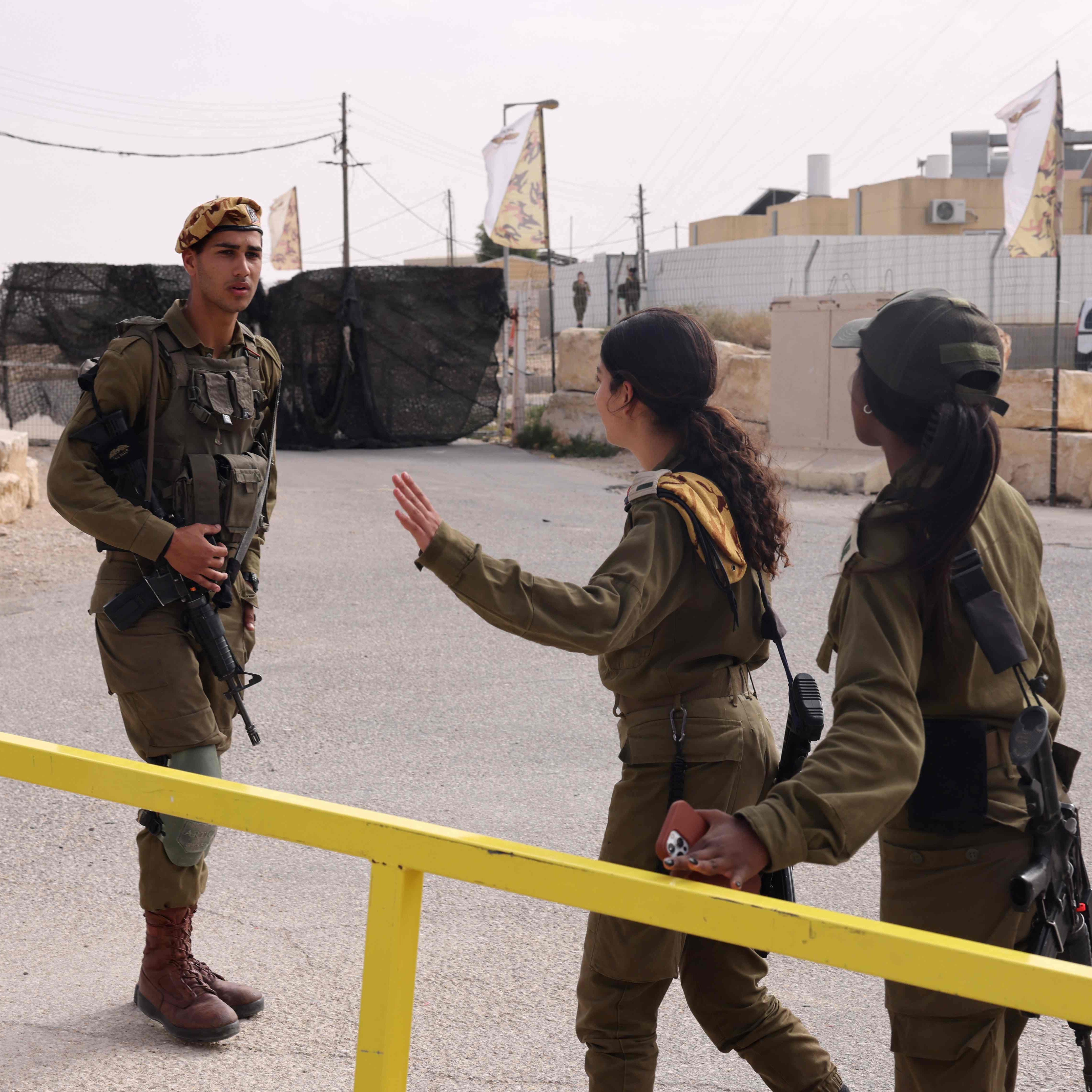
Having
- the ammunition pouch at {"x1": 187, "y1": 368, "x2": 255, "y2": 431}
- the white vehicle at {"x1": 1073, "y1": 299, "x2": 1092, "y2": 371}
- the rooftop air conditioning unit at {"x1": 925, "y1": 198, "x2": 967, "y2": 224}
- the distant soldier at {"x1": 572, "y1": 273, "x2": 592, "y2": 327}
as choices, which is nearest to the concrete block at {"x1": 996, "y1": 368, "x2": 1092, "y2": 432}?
the white vehicle at {"x1": 1073, "y1": 299, "x2": 1092, "y2": 371}

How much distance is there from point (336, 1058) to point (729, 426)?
1688mm

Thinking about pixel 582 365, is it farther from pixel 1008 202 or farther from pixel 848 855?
pixel 848 855

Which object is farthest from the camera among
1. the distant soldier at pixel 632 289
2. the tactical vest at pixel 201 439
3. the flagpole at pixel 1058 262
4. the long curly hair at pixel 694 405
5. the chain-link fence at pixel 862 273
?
the chain-link fence at pixel 862 273

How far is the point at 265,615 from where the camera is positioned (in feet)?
24.0

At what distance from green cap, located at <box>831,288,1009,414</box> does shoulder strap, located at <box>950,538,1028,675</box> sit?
0.73 feet

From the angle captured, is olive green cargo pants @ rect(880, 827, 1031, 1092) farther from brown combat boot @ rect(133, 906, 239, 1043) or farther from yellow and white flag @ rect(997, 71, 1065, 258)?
yellow and white flag @ rect(997, 71, 1065, 258)

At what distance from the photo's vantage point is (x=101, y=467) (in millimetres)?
3029

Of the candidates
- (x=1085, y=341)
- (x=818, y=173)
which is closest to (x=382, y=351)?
(x=1085, y=341)

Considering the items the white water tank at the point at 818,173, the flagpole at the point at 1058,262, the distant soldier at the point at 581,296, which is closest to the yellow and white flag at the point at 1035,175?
the flagpole at the point at 1058,262

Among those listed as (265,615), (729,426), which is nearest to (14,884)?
(729,426)

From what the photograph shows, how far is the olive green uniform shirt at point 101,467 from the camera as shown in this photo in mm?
2924

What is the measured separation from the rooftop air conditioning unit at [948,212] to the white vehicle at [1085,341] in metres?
28.4

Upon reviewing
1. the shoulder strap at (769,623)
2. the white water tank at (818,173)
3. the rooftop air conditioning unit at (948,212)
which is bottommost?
the shoulder strap at (769,623)

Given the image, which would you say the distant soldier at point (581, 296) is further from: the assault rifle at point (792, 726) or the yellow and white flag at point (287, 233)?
the assault rifle at point (792, 726)
